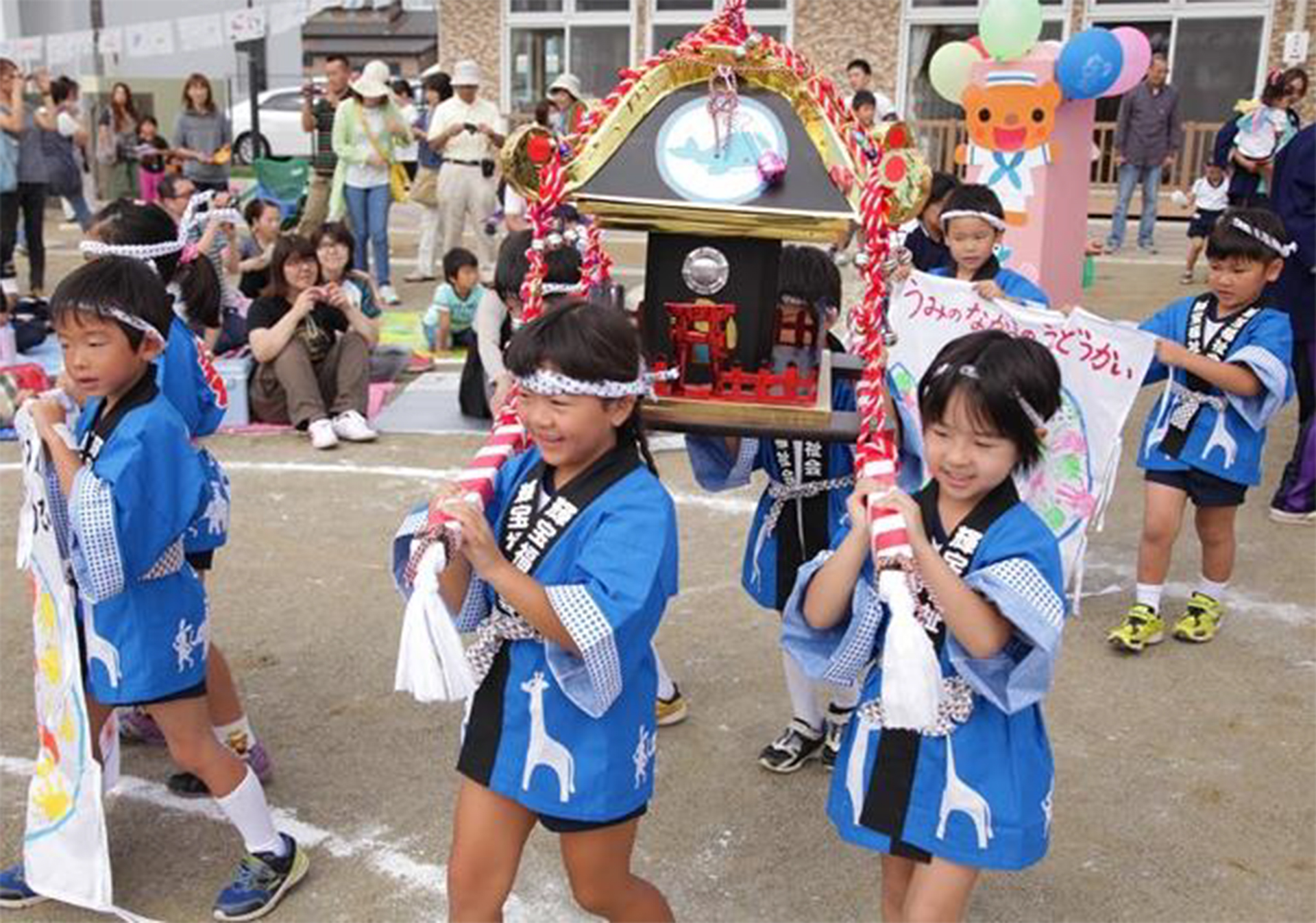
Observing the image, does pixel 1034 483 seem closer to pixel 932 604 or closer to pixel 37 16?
pixel 932 604

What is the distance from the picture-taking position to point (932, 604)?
232cm

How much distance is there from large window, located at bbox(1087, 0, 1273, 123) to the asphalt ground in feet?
43.9

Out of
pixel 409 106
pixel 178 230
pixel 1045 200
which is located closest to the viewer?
pixel 178 230

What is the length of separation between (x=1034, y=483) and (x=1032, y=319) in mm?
537

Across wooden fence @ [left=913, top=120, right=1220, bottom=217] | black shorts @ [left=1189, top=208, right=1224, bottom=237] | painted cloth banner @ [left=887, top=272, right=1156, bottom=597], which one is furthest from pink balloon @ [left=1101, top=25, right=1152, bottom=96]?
wooden fence @ [left=913, top=120, right=1220, bottom=217]

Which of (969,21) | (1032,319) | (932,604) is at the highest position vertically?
(969,21)

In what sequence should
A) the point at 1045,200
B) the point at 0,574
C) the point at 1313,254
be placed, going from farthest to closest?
the point at 1045,200, the point at 1313,254, the point at 0,574

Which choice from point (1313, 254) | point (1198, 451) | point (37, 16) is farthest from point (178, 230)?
point (37, 16)

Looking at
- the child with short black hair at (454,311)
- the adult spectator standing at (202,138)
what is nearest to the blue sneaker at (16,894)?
the child with short black hair at (454,311)

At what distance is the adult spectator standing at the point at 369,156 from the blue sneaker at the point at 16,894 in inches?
304

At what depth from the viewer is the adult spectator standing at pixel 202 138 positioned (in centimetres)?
1271

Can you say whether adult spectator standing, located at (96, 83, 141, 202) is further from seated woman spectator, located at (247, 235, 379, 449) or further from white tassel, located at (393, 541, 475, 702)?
white tassel, located at (393, 541, 475, 702)

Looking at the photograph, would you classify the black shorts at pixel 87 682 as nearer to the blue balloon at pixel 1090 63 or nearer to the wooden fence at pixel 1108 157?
the blue balloon at pixel 1090 63

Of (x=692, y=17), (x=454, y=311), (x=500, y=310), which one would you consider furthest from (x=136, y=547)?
(x=692, y=17)
